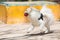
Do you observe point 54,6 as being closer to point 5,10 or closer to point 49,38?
point 5,10

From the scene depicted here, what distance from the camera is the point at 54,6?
14.1 feet

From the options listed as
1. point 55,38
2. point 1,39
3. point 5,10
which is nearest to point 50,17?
point 55,38

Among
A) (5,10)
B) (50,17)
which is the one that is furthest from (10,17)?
(50,17)

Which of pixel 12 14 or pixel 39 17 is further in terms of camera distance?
pixel 12 14

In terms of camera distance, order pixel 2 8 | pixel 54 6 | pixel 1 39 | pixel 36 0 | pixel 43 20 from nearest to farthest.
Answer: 1. pixel 1 39
2. pixel 43 20
3. pixel 2 8
4. pixel 54 6
5. pixel 36 0

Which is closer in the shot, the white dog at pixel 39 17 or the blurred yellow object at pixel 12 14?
the white dog at pixel 39 17

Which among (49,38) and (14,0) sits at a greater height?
(14,0)

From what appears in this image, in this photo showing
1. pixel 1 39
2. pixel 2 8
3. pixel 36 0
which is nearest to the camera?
pixel 1 39

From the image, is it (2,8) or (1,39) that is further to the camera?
(2,8)

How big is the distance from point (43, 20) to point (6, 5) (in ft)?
5.04

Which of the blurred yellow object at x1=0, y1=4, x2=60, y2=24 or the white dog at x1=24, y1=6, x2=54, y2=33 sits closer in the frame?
the white dog at x1=24, y1=6, x2=54, y2=33

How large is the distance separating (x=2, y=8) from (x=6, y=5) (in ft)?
0.36

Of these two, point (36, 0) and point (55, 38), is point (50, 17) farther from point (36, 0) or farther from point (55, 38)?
point (36, 0)

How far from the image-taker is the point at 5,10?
12.7ft
